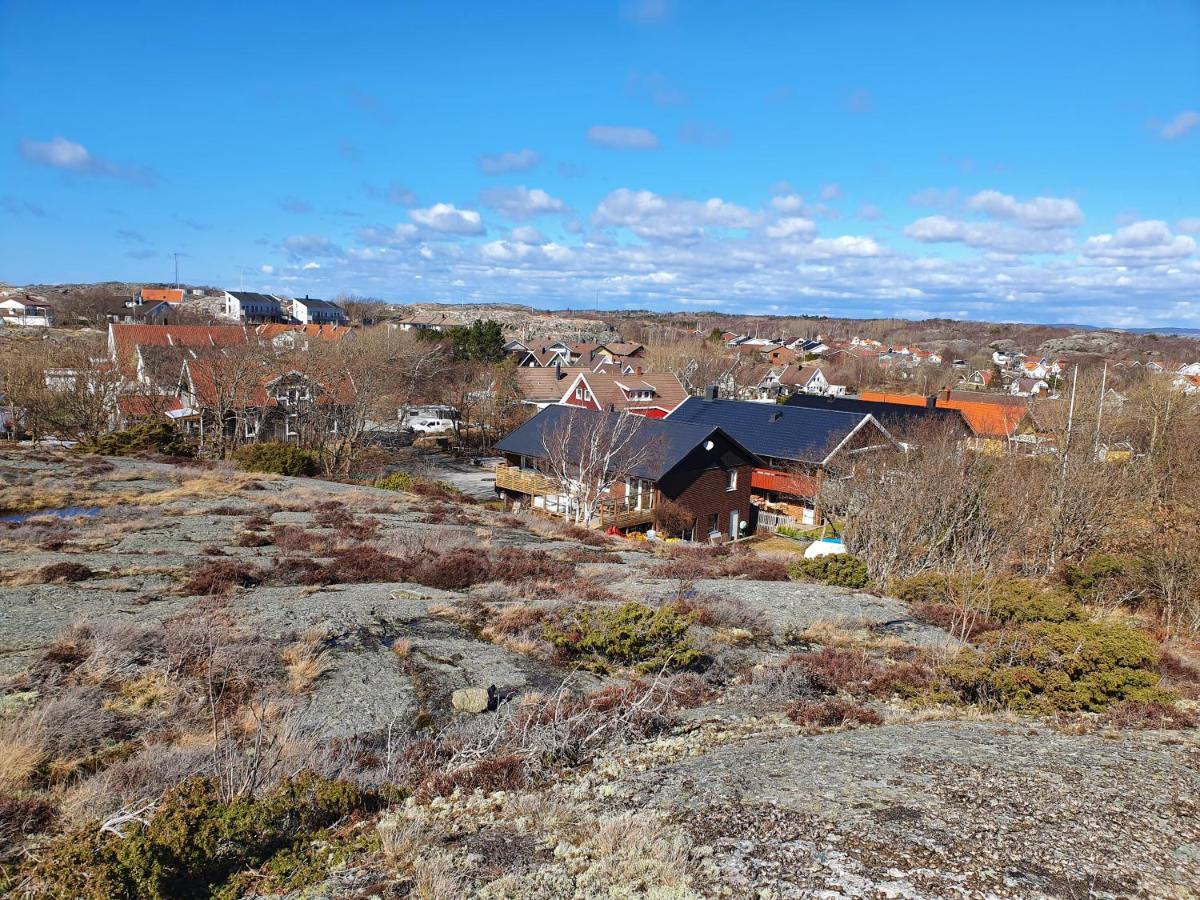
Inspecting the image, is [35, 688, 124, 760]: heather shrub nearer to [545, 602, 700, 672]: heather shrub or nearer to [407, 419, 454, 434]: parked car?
[545, 602, 700, 672]: heather shrub

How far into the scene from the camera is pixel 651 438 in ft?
106

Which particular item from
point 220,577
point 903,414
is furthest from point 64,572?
point 903,414

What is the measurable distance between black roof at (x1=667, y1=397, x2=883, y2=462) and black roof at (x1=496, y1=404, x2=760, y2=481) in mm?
1856

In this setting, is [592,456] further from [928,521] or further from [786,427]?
[786,427]

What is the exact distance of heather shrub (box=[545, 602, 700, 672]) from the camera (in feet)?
37.2

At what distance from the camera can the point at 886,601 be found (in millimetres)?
17047

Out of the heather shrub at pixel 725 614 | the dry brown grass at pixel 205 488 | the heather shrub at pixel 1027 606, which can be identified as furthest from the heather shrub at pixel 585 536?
the dry brown grass at pixel 205 488

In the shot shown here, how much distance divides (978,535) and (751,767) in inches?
603

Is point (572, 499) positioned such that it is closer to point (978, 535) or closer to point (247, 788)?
point (978, 535)

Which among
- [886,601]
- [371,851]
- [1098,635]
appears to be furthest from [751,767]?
[886,601]

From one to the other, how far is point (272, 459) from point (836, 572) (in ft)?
89.5

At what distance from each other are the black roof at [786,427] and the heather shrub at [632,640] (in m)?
23.2

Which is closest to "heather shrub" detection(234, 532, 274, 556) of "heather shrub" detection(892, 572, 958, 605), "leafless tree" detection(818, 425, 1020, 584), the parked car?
"heather shrub" detection(892, 572, 958, 605)

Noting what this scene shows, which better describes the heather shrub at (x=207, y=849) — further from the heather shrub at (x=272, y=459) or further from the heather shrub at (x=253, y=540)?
the heather shrub at (x=272, y=459)
